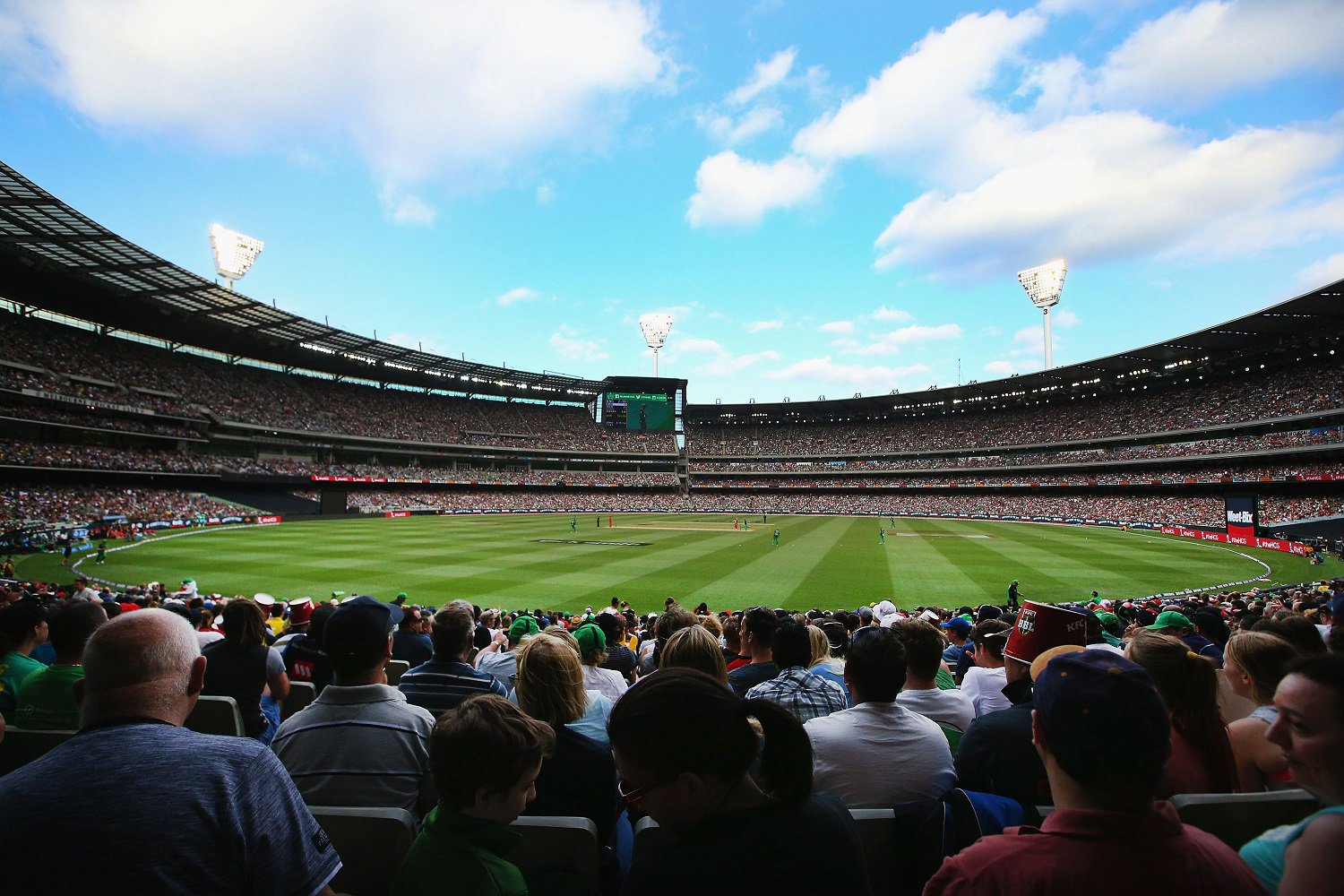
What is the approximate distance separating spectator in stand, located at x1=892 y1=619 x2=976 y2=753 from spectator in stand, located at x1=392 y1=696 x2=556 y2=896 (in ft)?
9.67

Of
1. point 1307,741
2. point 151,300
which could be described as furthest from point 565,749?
point 151,300

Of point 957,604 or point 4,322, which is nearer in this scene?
point 957,604

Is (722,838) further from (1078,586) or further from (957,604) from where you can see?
(1078,586)

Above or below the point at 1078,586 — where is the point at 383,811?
above

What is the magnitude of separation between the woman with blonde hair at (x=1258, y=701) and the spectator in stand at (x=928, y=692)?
1497 mm

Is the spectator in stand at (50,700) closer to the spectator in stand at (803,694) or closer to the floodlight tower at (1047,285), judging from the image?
the spectator in stand at (803,694)

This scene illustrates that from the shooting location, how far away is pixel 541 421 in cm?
9812

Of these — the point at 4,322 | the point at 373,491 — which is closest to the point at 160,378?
the point at 4,322

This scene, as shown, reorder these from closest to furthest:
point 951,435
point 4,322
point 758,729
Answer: point 758,729 < point 4,322 < point 951,435

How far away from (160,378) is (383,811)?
2987 inches

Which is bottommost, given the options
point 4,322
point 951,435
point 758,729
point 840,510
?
point 840,510

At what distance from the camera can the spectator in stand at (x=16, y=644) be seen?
4.86 meters

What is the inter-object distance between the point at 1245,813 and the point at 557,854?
3.35 meters

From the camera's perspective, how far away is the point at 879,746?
3.36m
